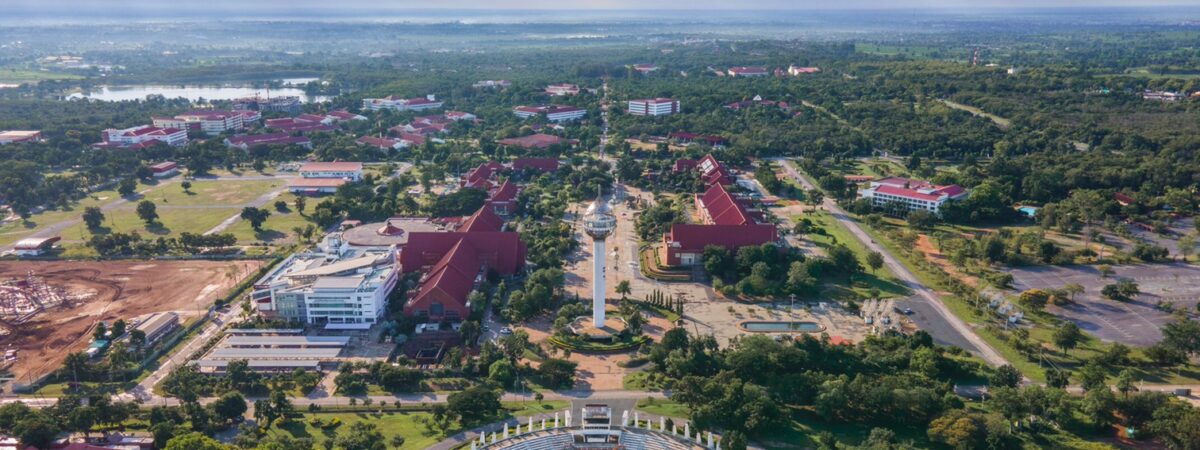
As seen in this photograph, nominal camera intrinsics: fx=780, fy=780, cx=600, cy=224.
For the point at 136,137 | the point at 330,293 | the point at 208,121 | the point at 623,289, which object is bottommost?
the point at 623,289

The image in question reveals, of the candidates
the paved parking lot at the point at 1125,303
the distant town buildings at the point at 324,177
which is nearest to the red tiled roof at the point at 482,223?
the distant town buildings at the point at 324,177

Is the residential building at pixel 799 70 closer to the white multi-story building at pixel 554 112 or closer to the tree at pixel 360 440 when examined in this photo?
the white multi-story building at pixel 554 112

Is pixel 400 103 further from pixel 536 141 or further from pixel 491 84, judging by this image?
pixel 536 141

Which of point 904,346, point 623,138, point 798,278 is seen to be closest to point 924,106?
point 623,138

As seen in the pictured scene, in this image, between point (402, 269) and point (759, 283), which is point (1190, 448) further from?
point (402, 269)

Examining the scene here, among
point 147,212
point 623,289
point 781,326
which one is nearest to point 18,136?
point 147,212
